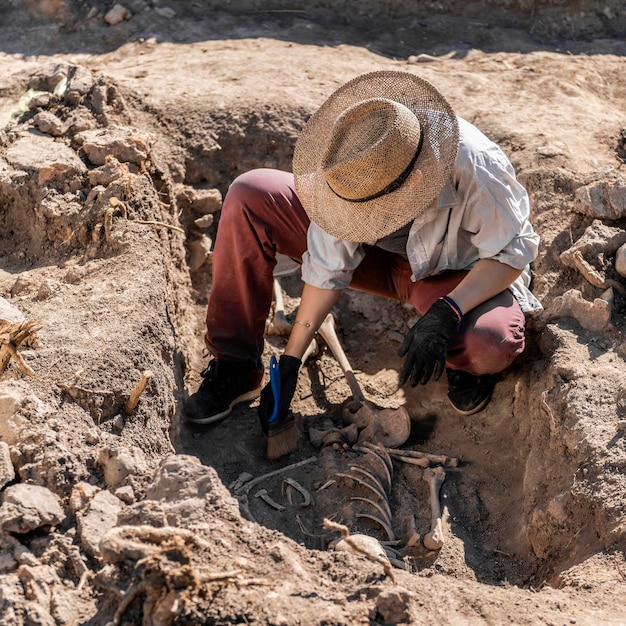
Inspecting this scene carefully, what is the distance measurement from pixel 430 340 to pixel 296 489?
78cm

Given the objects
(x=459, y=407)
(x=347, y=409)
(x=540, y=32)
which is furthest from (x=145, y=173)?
(x=540, y=32)

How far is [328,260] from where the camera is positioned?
3270 millimetres

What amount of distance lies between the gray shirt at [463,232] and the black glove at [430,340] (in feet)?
0.78

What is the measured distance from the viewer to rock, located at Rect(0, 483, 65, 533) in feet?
7.77

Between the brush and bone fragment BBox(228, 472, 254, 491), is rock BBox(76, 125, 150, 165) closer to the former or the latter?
the brush

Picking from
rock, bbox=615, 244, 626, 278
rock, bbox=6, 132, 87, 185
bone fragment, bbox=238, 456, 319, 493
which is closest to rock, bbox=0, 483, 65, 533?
bone fragment, bbox=238, 456, 319, 493

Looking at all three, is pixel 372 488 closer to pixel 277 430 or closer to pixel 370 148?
pixel 277 430

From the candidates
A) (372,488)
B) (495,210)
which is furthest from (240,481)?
(495,210)

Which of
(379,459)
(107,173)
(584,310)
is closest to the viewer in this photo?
(379,459)

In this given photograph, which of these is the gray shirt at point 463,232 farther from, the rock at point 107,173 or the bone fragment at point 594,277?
the rock at point 107,173

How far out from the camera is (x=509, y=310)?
3.28 meters

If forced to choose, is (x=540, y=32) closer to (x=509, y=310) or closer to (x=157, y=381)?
(x=509, y=310)

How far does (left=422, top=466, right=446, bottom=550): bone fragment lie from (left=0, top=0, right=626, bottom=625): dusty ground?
0.16 feet

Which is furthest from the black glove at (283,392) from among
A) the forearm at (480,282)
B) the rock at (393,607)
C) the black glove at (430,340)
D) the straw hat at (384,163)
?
the rock at (393,607)
